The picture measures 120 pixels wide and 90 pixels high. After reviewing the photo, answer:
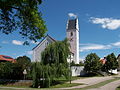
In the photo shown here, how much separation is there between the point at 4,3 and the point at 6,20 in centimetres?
171

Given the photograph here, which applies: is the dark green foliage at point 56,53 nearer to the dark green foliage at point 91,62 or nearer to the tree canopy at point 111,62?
the dark green foliage at point 91,62

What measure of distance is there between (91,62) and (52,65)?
23107 millimetres

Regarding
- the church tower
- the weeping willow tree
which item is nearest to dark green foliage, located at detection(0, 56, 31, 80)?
the weeping willow tree

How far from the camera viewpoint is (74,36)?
6456cm

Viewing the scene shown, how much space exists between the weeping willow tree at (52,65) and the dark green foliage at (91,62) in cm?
2022

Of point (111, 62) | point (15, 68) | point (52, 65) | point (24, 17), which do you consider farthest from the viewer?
point (111, 62)

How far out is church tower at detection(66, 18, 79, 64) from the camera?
204 feet

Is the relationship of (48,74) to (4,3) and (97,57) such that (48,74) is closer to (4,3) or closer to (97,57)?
(4,3)

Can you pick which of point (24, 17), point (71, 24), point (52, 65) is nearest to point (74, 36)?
point (71, 24)

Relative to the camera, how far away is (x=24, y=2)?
9234 mm

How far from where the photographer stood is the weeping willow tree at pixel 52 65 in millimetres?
26969

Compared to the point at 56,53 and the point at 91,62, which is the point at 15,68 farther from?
the point at 91,62

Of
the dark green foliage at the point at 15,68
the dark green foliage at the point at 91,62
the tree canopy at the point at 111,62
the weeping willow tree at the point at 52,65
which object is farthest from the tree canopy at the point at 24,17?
the tree canopy at the point at 111,62

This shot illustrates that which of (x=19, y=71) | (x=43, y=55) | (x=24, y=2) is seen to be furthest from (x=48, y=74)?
(x=24, y=2)
